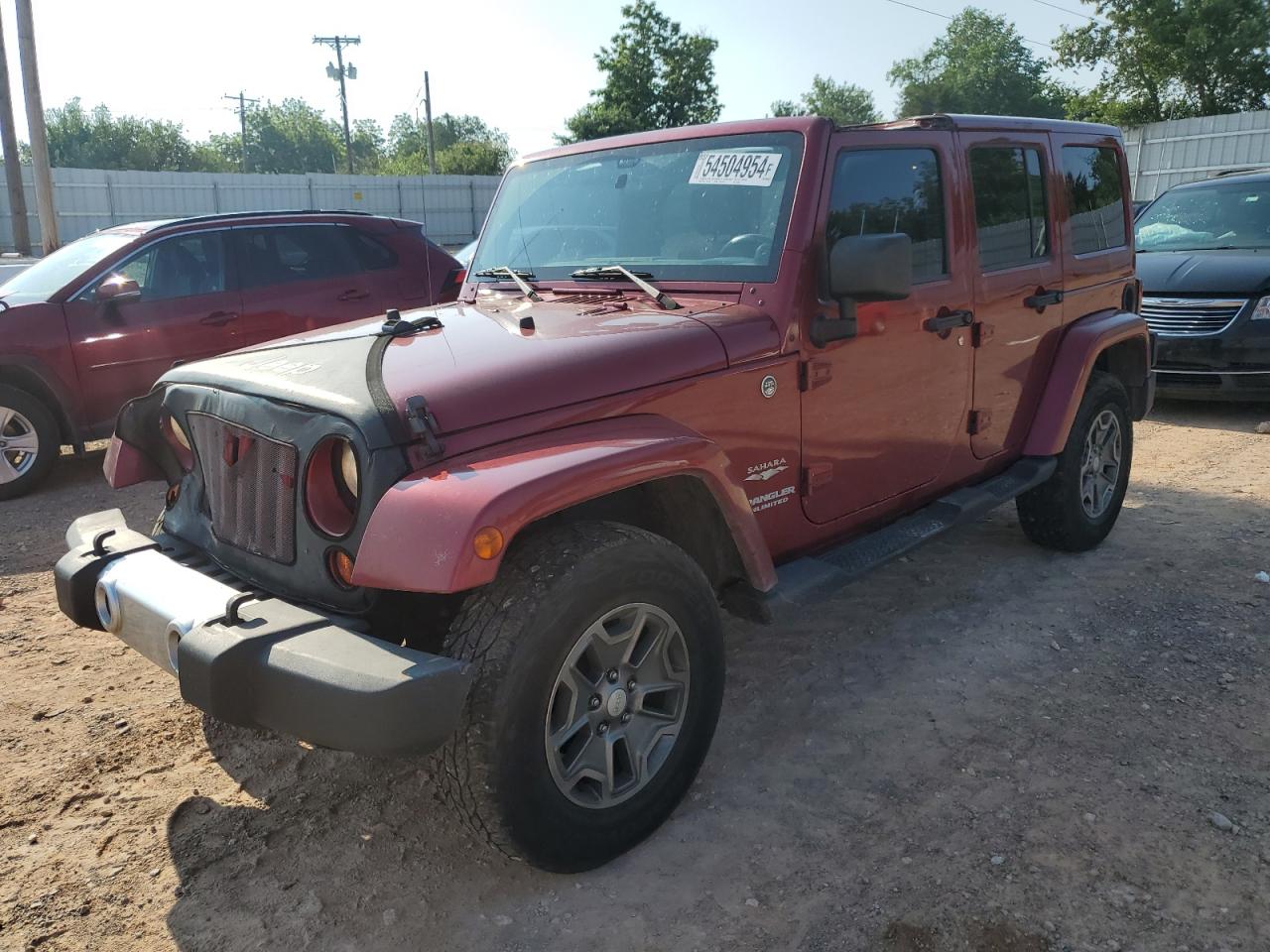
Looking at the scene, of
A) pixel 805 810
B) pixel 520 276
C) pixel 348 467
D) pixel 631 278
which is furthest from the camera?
pixel 520 276

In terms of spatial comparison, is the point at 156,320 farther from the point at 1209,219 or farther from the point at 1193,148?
the point at 1193,148

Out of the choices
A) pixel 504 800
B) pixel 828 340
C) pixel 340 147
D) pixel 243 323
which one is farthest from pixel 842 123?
pixel 340 147

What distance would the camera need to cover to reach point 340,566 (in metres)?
2.54

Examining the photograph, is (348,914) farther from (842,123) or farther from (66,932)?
(842,123)

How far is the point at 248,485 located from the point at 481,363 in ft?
2.43

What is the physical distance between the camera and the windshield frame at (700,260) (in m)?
3.27

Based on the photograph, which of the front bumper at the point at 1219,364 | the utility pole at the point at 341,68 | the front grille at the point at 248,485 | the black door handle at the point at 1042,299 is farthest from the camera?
the utility pole at the point at 341,68

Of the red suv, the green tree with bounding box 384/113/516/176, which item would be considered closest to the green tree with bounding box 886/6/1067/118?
the green tree with bounding box 384/113/516/176

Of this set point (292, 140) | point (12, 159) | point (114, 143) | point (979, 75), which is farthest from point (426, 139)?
point (12, 159)

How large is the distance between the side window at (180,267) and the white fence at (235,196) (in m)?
16.8

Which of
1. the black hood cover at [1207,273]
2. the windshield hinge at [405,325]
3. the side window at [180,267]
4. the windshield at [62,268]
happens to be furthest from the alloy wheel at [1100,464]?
the windshield at [62,268]

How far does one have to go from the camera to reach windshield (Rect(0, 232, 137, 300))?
6779mm

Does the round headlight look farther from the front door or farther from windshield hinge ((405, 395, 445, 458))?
the front door

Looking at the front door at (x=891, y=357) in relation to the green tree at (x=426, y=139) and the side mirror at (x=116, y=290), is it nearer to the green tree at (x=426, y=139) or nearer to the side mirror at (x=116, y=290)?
the side mirror at (x=116, y=290)
